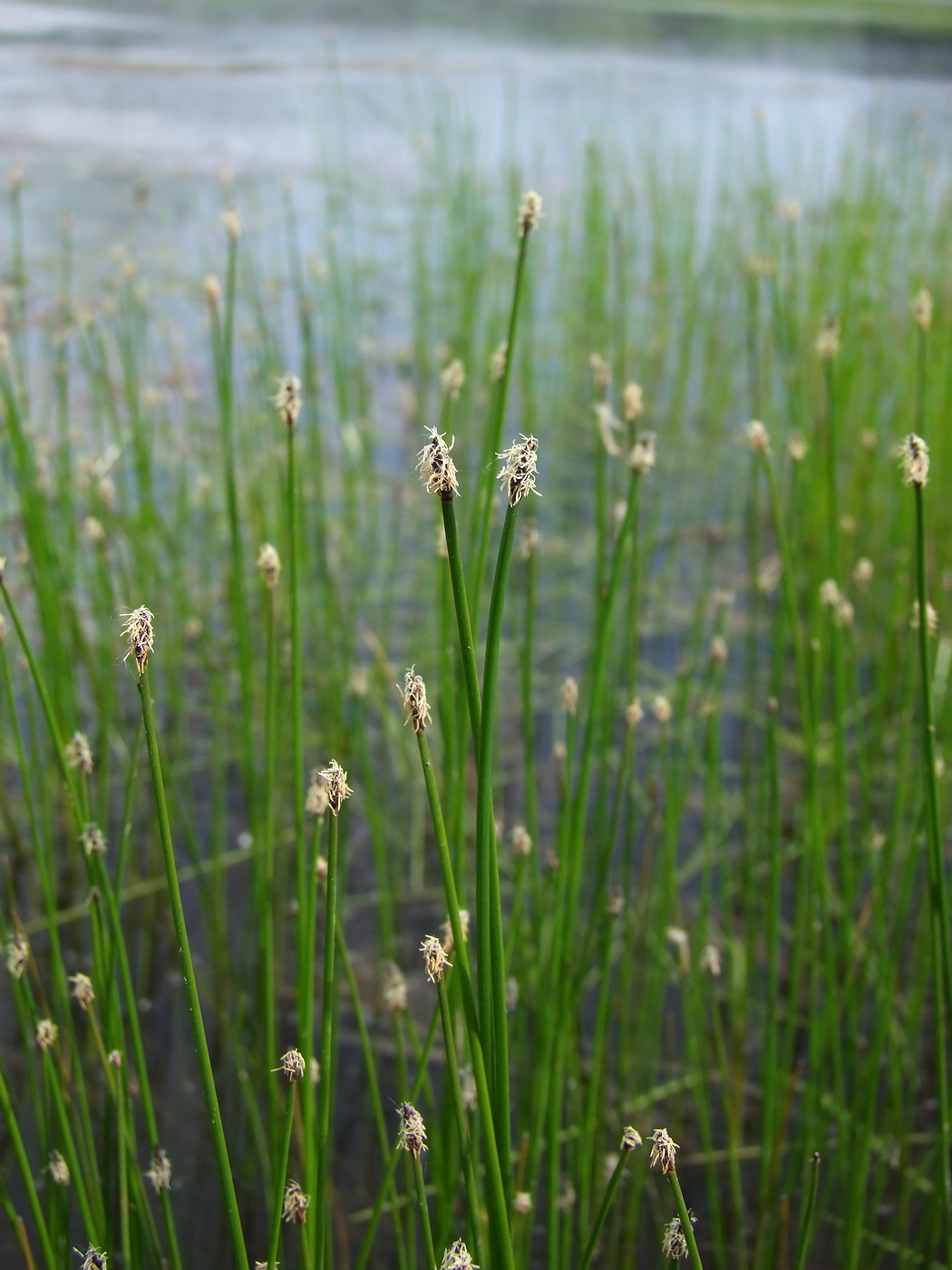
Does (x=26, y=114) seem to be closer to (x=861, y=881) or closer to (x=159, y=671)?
(x=159, y=671)

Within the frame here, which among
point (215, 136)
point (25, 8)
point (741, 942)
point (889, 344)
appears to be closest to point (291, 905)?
point (741, 942)

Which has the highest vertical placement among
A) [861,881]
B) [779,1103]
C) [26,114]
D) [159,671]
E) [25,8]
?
[25,8]

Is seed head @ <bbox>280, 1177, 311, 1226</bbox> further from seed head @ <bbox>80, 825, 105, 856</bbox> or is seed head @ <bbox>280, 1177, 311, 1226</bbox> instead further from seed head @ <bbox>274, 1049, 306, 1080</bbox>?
seed head @ <bbox>80, 825, 105, 856</bbox>

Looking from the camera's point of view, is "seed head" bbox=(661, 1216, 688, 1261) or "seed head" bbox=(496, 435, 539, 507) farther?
"seed head" bbox=(661, 1216, 688, 1261)

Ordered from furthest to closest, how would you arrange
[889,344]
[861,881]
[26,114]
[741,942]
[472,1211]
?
[26,114] < [889,344] < [861,881] < [741,942] < [472,1211]

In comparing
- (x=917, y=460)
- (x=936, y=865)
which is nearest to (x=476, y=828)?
(x=917, y=460)

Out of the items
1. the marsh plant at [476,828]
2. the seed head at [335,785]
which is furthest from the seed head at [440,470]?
the seed head at [335,785]

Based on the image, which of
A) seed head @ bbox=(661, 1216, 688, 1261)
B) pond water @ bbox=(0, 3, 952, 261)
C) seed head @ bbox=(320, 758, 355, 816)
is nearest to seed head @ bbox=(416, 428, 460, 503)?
seed head @ bbox=(320, 758, 355, 816)
